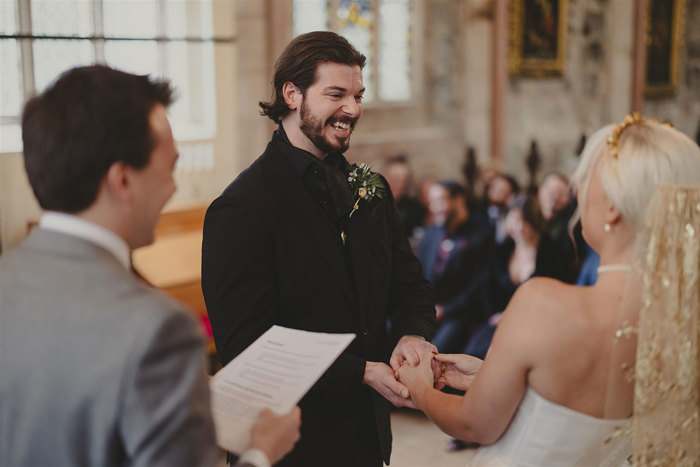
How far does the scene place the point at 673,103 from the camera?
14.4 meters

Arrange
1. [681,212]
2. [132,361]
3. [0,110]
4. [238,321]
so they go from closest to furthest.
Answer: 1. [132,361]
2. [681,212]
3. [238,321]
4. [0,110]

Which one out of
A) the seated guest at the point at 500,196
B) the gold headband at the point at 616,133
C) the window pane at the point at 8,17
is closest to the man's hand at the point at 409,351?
the gold headband at the point at 616,133

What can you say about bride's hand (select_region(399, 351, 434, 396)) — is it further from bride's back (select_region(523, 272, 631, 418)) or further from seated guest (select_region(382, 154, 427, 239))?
seated guest (select_region(382, 154, 427, 239))

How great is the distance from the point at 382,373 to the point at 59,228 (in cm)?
123

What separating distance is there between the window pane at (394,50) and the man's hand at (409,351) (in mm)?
7761

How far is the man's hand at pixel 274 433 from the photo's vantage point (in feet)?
5.10

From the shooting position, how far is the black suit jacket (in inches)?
89.4

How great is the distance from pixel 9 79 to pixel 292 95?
449 cm

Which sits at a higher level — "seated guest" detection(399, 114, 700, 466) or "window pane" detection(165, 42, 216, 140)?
"window pane" detection(165, 42, 216, 140)

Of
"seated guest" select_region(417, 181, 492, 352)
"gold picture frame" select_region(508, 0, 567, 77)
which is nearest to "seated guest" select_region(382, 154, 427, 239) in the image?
"seated guest" select_region(417, 181, 492, 352)

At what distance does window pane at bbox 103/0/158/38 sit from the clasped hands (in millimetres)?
5307

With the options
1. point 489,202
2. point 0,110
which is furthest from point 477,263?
point 0,110

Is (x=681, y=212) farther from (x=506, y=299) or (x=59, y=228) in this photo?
(x=506, y=299)

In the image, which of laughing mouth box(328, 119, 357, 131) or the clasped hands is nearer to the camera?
the clasped hands
